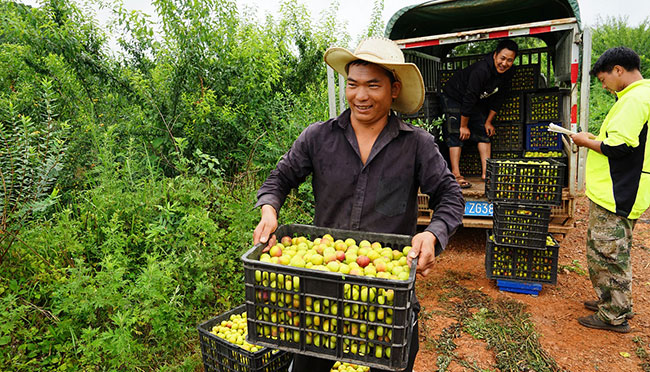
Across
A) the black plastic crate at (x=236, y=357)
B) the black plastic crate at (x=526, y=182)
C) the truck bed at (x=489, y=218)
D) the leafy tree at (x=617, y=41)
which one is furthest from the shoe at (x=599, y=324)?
the leafy tree at (x=617, y=41)

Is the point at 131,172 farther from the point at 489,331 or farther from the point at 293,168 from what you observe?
the point at 489,331

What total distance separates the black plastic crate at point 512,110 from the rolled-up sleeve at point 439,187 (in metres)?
5.78

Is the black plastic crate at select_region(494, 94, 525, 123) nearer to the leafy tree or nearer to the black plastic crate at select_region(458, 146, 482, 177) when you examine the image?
the black plastic crate at select_region(458, 146, 482, 177)

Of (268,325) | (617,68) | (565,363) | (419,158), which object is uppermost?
(617,68)

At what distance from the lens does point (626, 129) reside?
423 centimetres

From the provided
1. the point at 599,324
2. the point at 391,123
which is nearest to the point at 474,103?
the point at 599,324

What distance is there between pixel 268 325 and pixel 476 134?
6484mm

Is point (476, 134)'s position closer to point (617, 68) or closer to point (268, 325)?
point (617, 68)

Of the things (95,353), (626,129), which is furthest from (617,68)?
(95,353)

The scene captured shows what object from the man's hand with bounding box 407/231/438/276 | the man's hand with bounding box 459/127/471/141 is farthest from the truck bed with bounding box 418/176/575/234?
the man's hand with bounding box 407/231/438/276

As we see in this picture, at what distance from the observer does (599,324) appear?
15.3 feet

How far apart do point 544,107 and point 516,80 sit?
97 cm

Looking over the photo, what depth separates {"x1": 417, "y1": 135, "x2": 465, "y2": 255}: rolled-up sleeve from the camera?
240 centimetres

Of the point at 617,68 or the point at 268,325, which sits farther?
the point at 617,68
